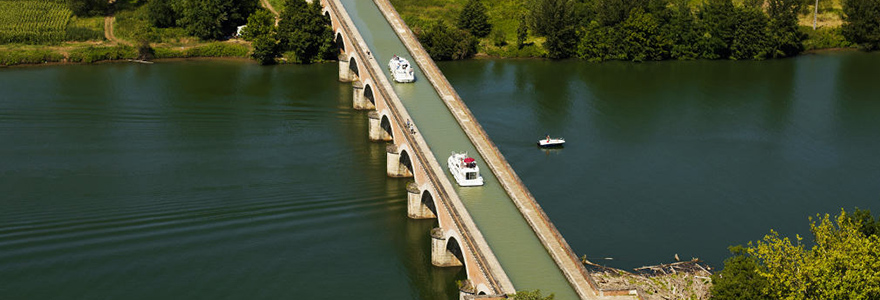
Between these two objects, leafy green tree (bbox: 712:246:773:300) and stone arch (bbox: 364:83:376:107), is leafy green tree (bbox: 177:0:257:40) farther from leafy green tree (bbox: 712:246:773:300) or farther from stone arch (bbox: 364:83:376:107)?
leafy green tree (bbox: 712:246:773:300)

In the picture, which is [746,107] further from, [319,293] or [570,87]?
[319,293]

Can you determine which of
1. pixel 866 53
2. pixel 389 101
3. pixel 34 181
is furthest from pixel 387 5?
pixel 866 53

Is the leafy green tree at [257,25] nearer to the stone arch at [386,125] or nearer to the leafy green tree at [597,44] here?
the stone arch at [386,125]

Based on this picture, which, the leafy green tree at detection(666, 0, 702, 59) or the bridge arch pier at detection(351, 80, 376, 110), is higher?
the leafy green tree at detection(666, 0, 702, 59)

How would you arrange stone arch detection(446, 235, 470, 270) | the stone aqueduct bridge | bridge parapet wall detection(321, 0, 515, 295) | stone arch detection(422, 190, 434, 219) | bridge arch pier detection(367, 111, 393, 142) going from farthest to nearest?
bridge arch pier detection(367, 111, 393, 142) → stone arch detection(422, 190, 434, 219) → stone arch detection(446, 235, 470, 270) → bridge parapet wall detection(321, 0, 515, 295) → the stone aqueduct bridge

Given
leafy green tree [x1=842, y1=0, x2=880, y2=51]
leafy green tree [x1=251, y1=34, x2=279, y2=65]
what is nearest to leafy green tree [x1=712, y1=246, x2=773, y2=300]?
leafy green tree [x1=251, y1=34, x2=279, y2=65]

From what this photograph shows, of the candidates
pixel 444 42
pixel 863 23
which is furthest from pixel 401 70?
pixel 863 23

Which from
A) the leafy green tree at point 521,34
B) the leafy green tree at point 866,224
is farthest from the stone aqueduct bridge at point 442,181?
the leafy green tree at point 521,34
